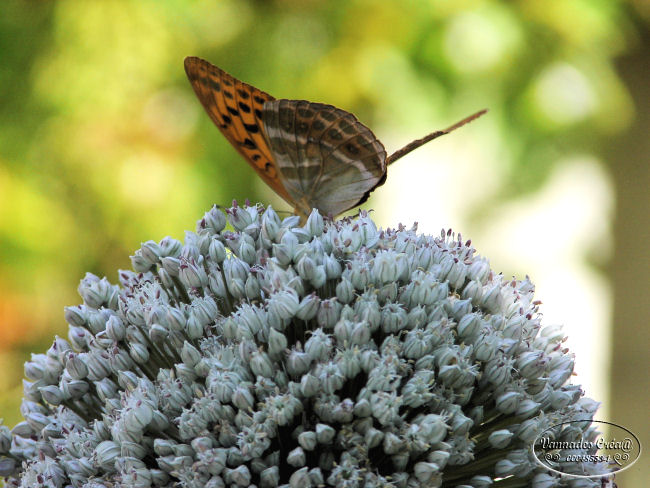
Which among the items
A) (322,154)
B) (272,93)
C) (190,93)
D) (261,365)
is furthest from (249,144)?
(190,93)

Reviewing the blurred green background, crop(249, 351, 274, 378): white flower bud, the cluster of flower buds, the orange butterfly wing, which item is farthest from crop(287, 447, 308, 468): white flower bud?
the blurred green background

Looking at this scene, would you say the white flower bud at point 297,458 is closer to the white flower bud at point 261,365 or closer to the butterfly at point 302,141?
the white flower bud at point 261,365

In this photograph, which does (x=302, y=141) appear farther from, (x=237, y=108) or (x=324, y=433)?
(x=324, y=433)

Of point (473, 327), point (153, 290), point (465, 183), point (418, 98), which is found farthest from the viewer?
point (465, 183)

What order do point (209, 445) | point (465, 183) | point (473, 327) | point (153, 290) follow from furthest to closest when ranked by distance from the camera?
point (465, 183)
point (153, 290)
point (473, 327)
point (209, 445)

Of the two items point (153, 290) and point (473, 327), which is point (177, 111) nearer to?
point (153, 290)

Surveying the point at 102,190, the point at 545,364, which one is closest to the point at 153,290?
the point at 545,364
